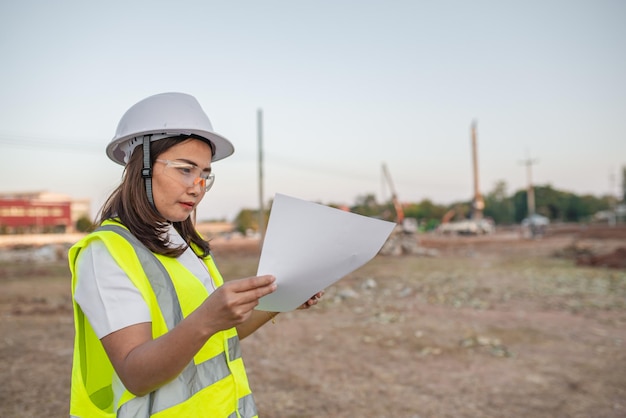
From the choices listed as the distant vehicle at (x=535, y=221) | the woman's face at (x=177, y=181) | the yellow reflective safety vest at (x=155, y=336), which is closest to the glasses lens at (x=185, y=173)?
the woman's face at (x=177, y=181)

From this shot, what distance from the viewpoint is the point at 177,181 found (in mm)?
1243

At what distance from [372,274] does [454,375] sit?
7.79 metres

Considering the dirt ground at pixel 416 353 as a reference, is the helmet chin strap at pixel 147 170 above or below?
above

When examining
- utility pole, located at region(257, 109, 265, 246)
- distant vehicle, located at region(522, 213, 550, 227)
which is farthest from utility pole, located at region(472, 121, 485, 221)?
utility pole, located at region(257, 109, 265, 246)

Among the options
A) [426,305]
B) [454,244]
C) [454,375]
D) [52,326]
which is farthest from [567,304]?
[454,244]

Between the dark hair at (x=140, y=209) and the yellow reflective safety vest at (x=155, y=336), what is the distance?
3 cm

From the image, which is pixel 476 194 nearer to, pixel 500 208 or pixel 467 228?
pixel 467 228

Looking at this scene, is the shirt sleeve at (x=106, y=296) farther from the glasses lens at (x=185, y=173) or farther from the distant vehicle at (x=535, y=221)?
the distant vehicle at (x=535, y=221)

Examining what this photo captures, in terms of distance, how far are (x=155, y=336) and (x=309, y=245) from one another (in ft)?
1.44

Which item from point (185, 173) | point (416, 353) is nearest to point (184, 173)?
point (185, 173)

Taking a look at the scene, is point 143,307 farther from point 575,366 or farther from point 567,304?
point 567,304

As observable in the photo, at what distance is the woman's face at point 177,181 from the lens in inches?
48.9

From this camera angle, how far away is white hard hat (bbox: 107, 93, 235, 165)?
4.05 ft

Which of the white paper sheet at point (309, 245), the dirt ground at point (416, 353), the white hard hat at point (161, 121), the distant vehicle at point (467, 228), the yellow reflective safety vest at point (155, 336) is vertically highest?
the white hard hat at point (161, 121)
